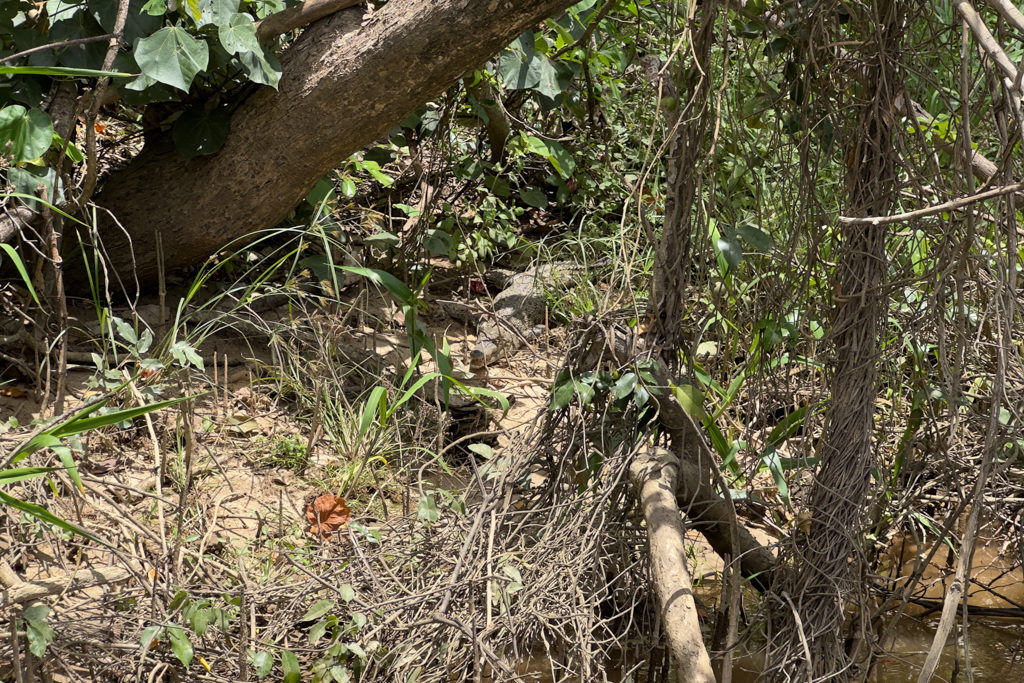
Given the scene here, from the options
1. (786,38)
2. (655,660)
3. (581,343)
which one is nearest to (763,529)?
(655,660)

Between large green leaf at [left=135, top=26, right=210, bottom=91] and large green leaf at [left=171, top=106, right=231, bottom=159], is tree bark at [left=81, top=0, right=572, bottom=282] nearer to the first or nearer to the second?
large green leaf at [left=171, top=106, right=231, bottom=159]

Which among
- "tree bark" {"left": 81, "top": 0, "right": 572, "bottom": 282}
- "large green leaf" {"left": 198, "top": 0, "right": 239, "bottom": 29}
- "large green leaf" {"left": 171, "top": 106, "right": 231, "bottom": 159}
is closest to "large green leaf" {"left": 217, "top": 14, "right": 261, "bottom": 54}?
"large green leaf" {"left": 198, "top": 0, "right": 239, "bottom": 29}

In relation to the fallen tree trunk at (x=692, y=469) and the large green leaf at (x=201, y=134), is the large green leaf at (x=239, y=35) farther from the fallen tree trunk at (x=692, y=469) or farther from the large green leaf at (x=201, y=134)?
the fallen tree trunk at (x=692, y=469)

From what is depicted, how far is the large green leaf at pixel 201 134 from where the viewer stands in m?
3.38

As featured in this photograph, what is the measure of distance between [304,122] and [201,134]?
1.23ft

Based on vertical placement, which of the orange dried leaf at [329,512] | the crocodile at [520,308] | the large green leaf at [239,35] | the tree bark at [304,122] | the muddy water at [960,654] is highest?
the large green leaf at [239,35]

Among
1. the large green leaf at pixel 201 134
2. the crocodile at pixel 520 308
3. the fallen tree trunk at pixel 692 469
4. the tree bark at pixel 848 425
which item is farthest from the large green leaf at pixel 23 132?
the tree bark at pixel 848 425

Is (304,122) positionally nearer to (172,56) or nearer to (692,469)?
(172,56)

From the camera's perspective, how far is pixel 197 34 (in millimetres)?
3154

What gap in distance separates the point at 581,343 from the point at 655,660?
2.57 ft

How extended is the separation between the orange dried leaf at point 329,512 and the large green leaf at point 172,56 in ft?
4.09

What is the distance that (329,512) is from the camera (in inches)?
115

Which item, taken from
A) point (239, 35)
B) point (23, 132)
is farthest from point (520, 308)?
point (23, 132)

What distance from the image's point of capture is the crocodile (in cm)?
391
